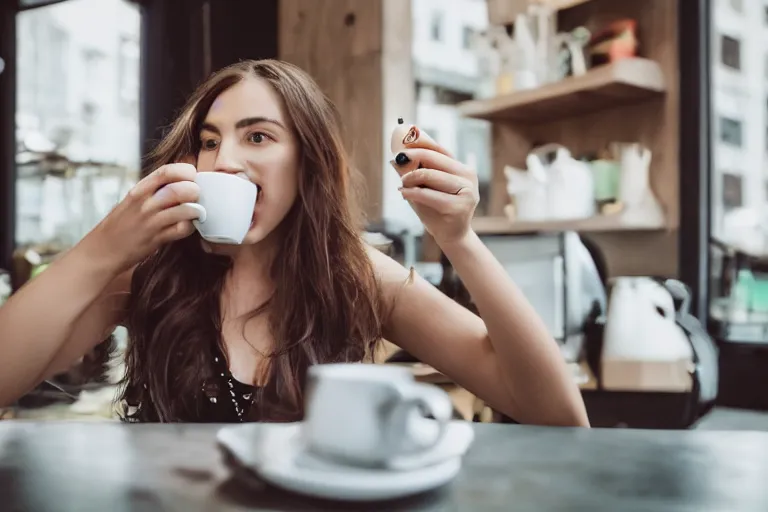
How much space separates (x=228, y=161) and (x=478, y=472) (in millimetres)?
573

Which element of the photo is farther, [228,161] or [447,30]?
[447,30]

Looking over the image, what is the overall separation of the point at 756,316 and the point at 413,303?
103cm

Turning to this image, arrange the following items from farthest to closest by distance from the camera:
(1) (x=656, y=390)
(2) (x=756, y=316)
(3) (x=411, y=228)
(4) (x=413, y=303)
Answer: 1. (3) (x=411, y=228)
2. (2) (x=756, y=316)
3. (1) (x=656, y=390)
4. (4) (x=413, y=303)

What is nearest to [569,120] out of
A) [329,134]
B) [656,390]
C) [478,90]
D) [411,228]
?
[478,90]

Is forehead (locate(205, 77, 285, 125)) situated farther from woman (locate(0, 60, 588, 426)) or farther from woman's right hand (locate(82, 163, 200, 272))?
woman's right hand (locate(82, 163, 200, 272))

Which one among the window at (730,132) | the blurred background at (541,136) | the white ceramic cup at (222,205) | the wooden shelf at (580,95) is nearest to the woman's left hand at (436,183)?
the white ceramic cup at (222,205)

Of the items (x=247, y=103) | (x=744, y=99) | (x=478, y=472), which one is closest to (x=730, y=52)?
(x=744, y=99)

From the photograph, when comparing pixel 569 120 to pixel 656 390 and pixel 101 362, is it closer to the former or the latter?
pixel 656 390

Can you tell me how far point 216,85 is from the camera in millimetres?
1011

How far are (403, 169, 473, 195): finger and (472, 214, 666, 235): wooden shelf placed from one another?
3.16 ft

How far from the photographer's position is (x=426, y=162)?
71cm

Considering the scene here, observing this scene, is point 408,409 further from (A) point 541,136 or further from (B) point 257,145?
(A) point 541,136

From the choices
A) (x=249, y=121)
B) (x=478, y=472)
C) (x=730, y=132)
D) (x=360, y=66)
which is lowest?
(x=478, y=472)

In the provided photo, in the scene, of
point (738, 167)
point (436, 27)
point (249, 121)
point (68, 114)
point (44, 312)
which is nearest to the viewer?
point (44, 312)
